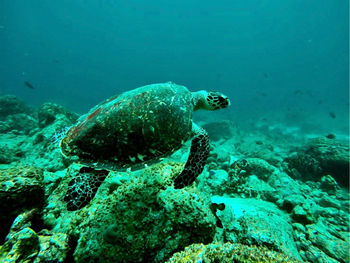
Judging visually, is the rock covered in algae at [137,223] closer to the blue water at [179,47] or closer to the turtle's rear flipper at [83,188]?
the turtle's rear flipper at [83,188]

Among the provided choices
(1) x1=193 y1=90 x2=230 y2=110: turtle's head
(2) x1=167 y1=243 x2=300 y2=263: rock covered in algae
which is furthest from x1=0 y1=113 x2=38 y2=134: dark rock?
(2) x1=167 y1=243 x2=300 y2=263: rock covered in algae

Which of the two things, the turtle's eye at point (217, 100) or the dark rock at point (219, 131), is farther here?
the dark rock at point (219, 131)

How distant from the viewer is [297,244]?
2602 millimetres

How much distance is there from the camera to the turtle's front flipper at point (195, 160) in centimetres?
217

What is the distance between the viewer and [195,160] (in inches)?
94.3

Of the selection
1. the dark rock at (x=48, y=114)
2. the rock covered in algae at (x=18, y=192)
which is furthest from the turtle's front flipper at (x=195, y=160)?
the dark rock at (x=48, y=114)

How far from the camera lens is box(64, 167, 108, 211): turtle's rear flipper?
1813mm

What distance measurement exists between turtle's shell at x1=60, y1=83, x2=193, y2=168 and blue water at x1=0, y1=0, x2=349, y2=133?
63749mm

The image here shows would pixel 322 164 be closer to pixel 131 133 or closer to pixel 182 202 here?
pixel 182 202

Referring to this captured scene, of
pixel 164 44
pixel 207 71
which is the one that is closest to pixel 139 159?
pixel 207 71

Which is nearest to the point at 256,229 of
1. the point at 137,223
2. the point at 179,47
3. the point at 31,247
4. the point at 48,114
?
the point at 137,223

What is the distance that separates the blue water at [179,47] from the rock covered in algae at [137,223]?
211 ft

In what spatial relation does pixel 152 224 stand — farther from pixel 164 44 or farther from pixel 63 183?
pixel 164 44

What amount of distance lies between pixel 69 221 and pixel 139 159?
1317 millimetres
